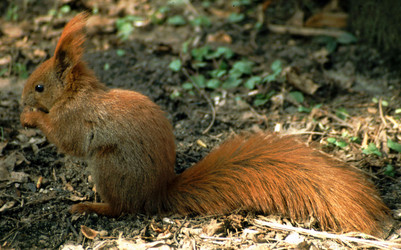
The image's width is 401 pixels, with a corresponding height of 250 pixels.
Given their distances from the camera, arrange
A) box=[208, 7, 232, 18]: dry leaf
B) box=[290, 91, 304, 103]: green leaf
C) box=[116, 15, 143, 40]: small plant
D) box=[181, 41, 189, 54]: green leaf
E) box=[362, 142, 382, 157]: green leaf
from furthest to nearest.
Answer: box=[208, 7, 232, 18]: dry leaf
box=[116, 15, 143, 40]: small plant
box=[181, 41, 189, 54]: green leaf
box=[290, 91, 304, 103]: green leaf
box=[362, 142, 382, 157]: green leaf

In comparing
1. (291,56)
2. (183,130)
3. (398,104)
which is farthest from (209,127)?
(398,104)

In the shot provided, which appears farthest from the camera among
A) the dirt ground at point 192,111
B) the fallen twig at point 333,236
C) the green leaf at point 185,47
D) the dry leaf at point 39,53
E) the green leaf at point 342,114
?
the green leaf at point 185,47

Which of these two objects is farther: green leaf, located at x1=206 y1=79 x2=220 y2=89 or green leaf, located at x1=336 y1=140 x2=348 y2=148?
green leaf, located at x1=206 y1=79 x2=220 y2=89

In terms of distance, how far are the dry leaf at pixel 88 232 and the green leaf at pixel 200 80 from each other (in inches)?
81.3

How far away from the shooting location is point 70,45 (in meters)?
2.75

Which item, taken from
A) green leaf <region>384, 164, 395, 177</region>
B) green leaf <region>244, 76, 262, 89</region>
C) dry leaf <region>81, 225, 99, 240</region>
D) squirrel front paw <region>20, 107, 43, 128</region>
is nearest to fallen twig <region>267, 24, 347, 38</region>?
green leaf <region>244, 76, 262, 89</region>

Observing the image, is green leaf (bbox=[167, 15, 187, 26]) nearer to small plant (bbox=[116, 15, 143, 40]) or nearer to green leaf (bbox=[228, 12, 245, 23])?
small plant (bbox=[116, 15, 143, 40])

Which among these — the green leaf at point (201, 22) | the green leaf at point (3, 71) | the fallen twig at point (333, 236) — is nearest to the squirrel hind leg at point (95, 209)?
the fallen twig at point (333, 236)

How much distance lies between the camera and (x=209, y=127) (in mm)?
3752

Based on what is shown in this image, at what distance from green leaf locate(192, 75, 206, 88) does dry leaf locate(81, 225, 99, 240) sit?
2065 millimetres

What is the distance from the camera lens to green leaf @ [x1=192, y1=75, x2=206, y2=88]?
424 centimetres

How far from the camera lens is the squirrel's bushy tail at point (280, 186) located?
2455mm

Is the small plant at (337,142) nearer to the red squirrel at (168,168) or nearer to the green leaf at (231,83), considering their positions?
the red squirrel at (168,168)

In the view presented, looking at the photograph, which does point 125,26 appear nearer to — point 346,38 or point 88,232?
point 346,38
